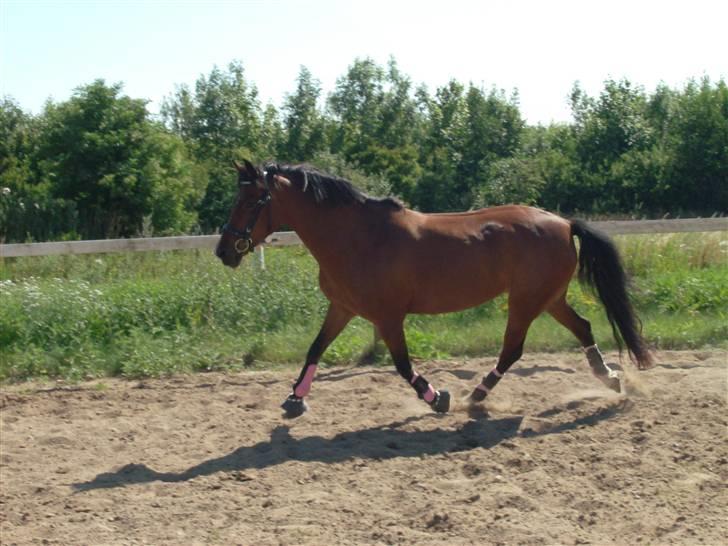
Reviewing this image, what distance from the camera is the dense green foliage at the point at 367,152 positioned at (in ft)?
71.2

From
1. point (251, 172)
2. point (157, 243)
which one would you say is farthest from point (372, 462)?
point (157, 243)

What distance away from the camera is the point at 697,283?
10.7 metres

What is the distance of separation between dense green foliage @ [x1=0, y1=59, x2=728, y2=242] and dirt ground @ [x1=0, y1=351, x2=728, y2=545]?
817 centimetres

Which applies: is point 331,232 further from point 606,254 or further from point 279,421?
point 606,254

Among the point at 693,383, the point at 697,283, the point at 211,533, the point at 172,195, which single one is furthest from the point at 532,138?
the point at 211,533

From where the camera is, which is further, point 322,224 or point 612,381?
point 612,381

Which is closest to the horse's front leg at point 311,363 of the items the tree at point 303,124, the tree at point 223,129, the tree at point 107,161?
the tree at point 107,161

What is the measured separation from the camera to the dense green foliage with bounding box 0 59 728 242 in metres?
21.7

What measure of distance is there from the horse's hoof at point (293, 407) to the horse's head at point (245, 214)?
3.87 ft

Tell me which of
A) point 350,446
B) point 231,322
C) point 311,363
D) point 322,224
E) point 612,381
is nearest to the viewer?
point 350,446

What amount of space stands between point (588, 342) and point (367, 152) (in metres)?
29.9

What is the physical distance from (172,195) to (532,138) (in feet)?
73.0

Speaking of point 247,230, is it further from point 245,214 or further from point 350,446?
point 350,446

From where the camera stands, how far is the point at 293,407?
688 cm
